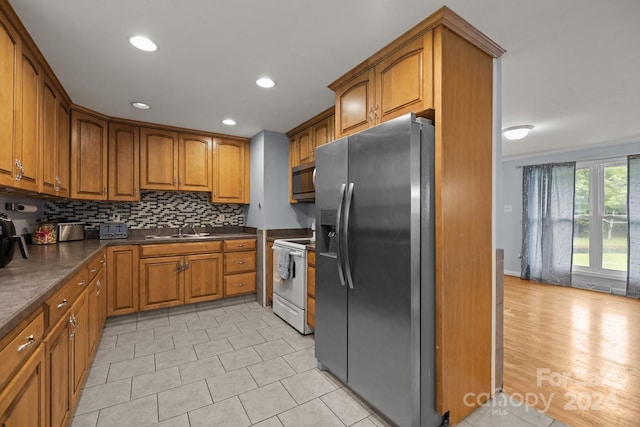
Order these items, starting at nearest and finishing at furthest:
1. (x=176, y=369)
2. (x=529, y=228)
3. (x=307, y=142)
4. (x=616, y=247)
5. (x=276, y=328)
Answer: (x=176, y=369)
(x=276, y=328)
(x=307, y=142)
(x=616, y=247)
(x=529, y=228)

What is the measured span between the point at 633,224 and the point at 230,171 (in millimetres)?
5900

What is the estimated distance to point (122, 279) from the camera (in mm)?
3242

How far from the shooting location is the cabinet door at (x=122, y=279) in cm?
318

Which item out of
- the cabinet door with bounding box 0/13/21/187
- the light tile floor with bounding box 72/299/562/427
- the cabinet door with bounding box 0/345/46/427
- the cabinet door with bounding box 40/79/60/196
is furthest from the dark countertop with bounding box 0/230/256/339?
the light tile floor with bounding box 72/299/562/427

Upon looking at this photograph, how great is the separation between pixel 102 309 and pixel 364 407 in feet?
8.55

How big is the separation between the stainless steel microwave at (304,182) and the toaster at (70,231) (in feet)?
7.93

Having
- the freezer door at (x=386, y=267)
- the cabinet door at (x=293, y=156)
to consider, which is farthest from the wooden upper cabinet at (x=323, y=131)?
the freezer door at (x=386, y=267)

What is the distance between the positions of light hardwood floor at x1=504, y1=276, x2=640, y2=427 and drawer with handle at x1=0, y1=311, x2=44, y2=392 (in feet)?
8.47

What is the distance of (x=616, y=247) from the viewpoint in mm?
4645

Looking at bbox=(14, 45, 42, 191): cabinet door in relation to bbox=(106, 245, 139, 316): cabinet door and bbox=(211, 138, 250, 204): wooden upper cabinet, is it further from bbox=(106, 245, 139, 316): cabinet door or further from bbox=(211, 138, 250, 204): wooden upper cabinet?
bbox=(211, 138, 250, 204): wooden upper cabinet

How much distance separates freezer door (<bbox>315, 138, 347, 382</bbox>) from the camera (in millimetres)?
2016

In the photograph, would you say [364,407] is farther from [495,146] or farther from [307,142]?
[307,142]

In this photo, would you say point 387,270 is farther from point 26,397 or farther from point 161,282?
point 161,282

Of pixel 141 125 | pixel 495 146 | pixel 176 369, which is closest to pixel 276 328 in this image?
pixel 176 369
